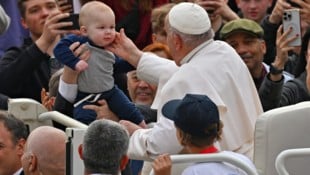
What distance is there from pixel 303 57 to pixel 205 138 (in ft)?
10.8

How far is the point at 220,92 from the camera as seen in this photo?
9211 millimetres

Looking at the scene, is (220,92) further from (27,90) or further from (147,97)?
(27,90)

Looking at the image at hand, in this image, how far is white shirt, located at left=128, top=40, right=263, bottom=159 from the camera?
899cm

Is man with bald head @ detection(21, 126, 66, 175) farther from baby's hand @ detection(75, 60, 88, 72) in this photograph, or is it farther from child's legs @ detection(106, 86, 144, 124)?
child's legs @ detection(106, 86, 144, 124)

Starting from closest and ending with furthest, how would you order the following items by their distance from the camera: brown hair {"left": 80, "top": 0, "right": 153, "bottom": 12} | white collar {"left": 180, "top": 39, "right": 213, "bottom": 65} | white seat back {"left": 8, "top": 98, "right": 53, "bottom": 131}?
white collar {"left": 180, "top": 39, "right": 213, "bottom": 65} → white seat back {"left": 8, "top": 98, "right": 53, "bottom": 131} → brown hair {"left": 80, "top": 0, "right": 153, "bottom": 12}

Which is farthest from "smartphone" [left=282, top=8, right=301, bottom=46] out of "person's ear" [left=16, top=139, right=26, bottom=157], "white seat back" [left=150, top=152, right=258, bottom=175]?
"white seat back" [left=150, top=152, right=258, bottom=175]

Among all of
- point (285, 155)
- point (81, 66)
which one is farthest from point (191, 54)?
point (285, 155)

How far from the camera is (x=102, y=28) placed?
10023 mm

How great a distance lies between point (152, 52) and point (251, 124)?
73.9 inches

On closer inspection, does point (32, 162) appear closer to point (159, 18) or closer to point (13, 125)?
point (13, 125)

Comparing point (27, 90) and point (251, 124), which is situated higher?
point (251, 124)

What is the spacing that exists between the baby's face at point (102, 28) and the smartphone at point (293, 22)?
5.83ft

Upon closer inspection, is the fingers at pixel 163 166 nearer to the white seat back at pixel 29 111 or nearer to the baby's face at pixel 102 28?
the white seat back at pixel 29 111

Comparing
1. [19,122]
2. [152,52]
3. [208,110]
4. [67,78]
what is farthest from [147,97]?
[208,110]
